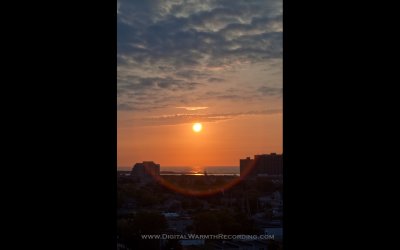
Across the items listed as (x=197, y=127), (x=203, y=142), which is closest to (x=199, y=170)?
(x=203, y=142)

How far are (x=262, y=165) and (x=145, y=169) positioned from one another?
2.65 ft

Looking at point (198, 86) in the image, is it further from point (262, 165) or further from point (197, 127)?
point (262, 165)

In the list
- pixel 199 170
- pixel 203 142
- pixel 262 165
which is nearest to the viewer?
pixel 262 165

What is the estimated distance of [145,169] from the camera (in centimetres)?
275

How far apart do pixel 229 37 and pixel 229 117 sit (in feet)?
3.13

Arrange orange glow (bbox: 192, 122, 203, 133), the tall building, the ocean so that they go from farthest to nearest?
orange glow (bbox: 192, 122, 203, 133), the ocean, the tall building

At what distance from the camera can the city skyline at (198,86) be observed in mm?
2402

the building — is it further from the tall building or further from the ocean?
the tall building

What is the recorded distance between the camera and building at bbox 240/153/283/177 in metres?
2.20

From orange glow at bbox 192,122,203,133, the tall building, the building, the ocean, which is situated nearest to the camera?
the building

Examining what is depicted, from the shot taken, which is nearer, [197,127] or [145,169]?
[145,169]

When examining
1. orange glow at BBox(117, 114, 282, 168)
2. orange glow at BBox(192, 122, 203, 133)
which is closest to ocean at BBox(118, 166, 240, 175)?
orange glow at BBox(117, 114, 282, 168)

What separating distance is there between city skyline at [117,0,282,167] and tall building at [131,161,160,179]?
43 mm
